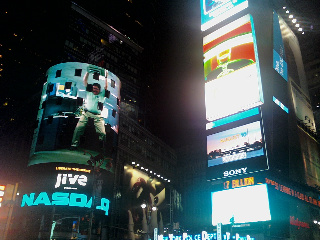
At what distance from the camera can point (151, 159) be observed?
180 feet

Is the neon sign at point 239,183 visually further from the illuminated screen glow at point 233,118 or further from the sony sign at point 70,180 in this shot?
the sony sign at point 70,180

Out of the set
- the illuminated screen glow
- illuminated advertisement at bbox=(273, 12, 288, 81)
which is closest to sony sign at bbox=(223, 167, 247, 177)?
the illuminated screen glow

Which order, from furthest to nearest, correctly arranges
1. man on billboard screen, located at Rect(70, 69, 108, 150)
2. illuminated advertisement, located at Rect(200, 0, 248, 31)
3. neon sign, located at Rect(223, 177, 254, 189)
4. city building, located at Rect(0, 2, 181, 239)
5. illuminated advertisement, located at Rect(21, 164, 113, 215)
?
man on billboard screen, located at Rect(70, 69, 108, 150) → city building, located at Rect(0, 2, 181, 239) → illuminated advertisement, located at Rect(21, 164, 113, 215) → illuminated advertisement, located at Rect(200, 0, 248, 31) → neon sign, located at Rect(223, 177, 254, 189)

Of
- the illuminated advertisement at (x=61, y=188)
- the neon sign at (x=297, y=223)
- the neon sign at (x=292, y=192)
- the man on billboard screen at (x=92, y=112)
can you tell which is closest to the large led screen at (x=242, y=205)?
the neon sign at (x=292, y=192)

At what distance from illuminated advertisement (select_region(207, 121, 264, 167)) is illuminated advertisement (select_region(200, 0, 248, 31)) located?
13.5 meters

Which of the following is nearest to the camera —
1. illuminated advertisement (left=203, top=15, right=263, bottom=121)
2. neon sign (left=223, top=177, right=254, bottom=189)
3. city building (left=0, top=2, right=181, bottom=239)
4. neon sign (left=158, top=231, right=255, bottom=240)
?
neon sign (left=158, top=231, right=255, bottom=240)

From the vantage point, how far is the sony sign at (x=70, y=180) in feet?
108

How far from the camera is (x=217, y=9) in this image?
3391 cm

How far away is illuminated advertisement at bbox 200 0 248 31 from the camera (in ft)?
103

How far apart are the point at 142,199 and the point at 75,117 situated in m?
18.5

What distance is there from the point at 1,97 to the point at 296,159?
43.1 m

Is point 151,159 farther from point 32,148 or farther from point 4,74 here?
point 4,74

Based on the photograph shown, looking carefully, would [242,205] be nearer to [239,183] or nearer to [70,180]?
[239,183]

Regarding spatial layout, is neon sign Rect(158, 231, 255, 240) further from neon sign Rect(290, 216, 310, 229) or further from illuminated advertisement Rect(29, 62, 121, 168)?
illuminated advertisement Rect(29, 62, 121, 168)
